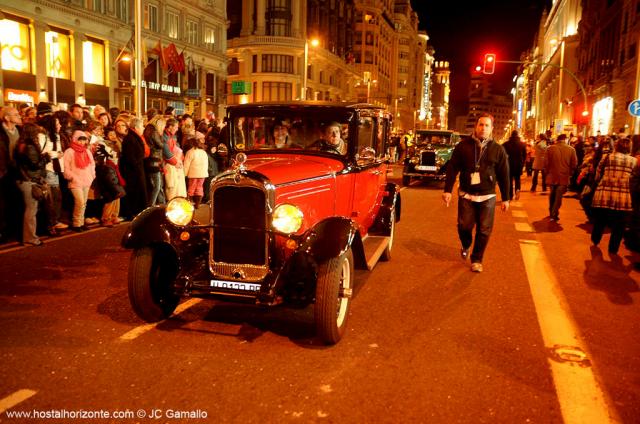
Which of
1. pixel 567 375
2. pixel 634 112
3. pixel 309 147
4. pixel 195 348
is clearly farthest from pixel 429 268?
pixel 634 112

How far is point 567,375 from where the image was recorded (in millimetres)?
4297

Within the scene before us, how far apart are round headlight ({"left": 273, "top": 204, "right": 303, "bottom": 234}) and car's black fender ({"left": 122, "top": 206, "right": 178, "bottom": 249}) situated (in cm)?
100

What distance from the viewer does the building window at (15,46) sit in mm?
27422

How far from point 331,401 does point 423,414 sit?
23.7 inches

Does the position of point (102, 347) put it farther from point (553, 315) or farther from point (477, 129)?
point (477, 129)

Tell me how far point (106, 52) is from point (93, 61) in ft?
3.59

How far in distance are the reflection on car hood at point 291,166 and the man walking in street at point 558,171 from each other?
781 centimetres

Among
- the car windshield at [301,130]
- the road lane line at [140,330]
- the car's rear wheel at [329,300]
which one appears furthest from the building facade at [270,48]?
the car's rear wheel at [329,300]

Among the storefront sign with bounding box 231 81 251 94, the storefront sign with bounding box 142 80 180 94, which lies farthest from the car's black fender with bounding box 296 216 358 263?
the storefront sign with bounding box 231 81 251 94

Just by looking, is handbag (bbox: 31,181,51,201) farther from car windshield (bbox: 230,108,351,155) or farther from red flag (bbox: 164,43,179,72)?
red flag (bbox: 164,43,179,72)

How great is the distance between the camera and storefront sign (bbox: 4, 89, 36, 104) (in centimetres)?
2756

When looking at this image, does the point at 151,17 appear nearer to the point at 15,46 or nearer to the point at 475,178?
the point at 15,46

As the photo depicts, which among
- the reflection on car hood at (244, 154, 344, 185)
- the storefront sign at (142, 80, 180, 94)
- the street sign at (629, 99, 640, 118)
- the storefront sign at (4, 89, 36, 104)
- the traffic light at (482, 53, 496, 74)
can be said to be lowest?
the reflection on car hood at (244, 154, 344, 185)

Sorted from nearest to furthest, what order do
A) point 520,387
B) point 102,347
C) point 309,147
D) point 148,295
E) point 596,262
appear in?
point 520,387 < point 102,347 < point 148,295 < point 309,147 < point 596,262
